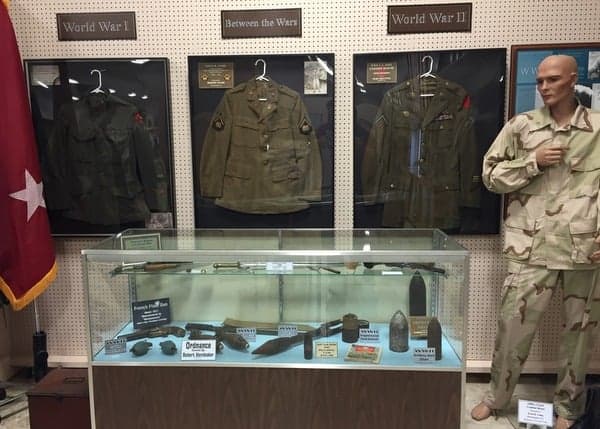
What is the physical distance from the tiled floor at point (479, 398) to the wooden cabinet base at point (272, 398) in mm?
595

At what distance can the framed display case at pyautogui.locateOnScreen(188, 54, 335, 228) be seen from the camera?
270cm

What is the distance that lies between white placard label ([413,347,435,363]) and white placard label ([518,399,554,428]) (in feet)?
2.47

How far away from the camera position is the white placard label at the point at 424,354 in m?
1.87

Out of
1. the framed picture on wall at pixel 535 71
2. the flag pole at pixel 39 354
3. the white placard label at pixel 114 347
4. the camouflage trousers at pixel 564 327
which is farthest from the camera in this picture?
the flag pole at pixel 39 354

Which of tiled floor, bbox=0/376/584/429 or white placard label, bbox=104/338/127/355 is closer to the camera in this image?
white placard label, bbox=104/338/127/355

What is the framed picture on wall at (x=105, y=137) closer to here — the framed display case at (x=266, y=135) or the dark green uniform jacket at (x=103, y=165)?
the dark green uniform jacket at (x=103, y=165)

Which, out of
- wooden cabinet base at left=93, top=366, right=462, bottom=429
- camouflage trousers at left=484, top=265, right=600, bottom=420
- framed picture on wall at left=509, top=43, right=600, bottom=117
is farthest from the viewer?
framed picture on wall at left=509, top=43, right=600, bottom=117

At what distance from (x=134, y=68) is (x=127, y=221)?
2.90ft

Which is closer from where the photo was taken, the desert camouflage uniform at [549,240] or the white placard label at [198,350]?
the white placard label at [198,350]

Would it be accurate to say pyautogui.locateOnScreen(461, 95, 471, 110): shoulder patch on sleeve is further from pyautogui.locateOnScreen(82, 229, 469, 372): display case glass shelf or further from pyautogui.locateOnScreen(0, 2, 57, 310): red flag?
pyautogui.locateOnScreen(0, 2, 57, 310): red flag

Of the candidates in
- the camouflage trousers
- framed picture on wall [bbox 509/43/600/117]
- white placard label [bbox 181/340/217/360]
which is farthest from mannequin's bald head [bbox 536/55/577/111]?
white placard label [bbox 181/340/217/360]

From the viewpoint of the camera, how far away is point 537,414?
7.36 ft

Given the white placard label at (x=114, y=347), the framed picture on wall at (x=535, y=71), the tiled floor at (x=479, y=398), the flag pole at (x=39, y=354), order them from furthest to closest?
1. the flag pole at (x=39, y=354)
2. the framed picture on wall at (x=535, y=71)
3. the tiled floor at (x=479, y=398)
4. the white placard label at (x=114, y=347)

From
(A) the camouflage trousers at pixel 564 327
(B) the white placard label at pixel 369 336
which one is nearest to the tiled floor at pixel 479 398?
(A) the camouflage trousers at pixel 564 327
